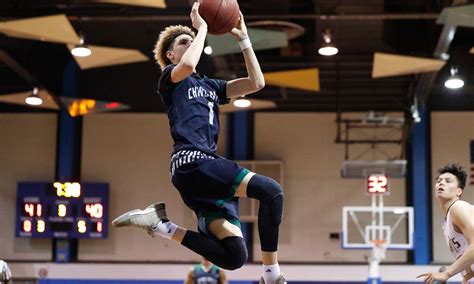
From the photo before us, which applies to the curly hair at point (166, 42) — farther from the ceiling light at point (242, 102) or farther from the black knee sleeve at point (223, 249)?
the ceiling light at point (242, 102)

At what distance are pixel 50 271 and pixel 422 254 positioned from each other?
749cm

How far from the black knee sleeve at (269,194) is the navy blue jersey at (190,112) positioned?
31 cm

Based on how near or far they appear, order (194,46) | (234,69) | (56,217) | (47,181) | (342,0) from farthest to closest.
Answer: (47,181)
(56,217)
(234,69)
(342,0)
(194,46)

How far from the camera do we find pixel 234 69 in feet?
44.5

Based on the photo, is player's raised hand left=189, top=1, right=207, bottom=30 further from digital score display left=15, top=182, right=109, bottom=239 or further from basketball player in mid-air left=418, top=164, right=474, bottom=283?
digital score display left=15, top=182, right=109, bottom=239

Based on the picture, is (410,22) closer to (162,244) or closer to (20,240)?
(162,244)

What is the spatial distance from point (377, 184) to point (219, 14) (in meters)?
10.6

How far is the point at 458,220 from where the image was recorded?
5.51 metres

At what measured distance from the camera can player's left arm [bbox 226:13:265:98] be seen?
4562 mm

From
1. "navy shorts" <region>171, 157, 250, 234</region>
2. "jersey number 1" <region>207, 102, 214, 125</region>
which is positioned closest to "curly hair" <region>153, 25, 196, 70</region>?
"jersey number 1" <region>207, 102, 214, 125</region>

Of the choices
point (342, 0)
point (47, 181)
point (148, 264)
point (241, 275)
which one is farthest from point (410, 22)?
point (47, 181)

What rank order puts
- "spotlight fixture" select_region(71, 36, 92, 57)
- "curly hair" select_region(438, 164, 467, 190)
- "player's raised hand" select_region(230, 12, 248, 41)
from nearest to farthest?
"player's raised hand" select_region(230, 12, 248, 41)
"curly hair" select_region(438, 164, 467, 190)
"spotlight fixture" select_region(71, 36, 92, 57)

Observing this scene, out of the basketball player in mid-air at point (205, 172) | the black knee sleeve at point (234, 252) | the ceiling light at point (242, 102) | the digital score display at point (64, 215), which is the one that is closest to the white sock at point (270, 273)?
the basketball player in mid-air at point (205, 172)

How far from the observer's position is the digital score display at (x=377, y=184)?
14.5 meters
